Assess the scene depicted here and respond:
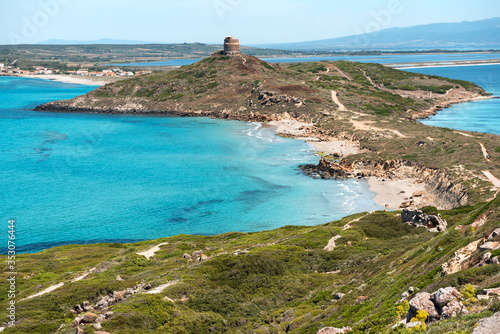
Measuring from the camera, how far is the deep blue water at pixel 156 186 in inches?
2149

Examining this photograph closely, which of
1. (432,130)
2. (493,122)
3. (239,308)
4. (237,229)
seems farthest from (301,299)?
(493,122)


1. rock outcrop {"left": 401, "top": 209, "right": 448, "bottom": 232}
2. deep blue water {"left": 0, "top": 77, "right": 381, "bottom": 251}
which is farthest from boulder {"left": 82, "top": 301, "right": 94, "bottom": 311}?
rock outcrop {"left": 401, "top": 209, "right": 448, "bottom": 232}

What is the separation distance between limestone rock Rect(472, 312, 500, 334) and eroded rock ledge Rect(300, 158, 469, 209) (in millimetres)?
47675

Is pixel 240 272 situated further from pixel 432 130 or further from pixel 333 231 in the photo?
pixel 432 130

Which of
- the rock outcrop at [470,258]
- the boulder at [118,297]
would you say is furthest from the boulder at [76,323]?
the rock outcrop at [470,258]

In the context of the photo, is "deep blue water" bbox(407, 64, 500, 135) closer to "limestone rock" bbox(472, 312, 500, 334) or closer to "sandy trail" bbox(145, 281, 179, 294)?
"sandy trail" bbox(145, 281, 179, 294)

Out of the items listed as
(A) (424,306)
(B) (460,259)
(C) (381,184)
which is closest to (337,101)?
(C) (381,184)

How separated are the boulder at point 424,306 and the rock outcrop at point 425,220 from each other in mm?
25651

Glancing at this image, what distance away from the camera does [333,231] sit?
43250mm

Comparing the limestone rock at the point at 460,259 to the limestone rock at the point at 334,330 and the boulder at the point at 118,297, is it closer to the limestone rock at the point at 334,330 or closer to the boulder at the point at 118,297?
the limestone rock at the point at 334,330

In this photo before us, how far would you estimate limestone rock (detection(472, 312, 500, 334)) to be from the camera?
11.9 m

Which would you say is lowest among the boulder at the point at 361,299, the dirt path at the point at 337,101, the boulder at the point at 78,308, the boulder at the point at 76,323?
the boulder at the point at 78,308

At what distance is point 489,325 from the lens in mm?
12148

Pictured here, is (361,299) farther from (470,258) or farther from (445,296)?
(445,296)
